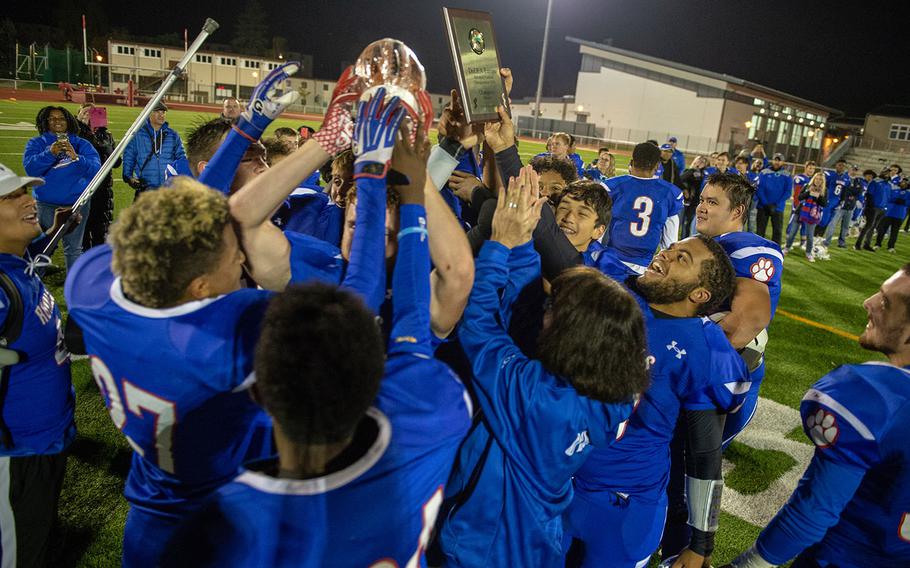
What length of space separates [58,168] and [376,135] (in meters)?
7.03

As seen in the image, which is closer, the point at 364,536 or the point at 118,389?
the point at 364,536

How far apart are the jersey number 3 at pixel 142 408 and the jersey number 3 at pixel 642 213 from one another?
555 centimetres

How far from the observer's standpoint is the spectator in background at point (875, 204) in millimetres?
15016

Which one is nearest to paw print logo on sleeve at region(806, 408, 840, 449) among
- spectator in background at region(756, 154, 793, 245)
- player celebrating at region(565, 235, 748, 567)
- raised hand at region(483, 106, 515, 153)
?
player celebrating at region(565, 235, 748, 567)

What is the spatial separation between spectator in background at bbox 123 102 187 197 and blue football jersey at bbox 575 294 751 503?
25.4 feet

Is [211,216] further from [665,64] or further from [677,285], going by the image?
[665,64]

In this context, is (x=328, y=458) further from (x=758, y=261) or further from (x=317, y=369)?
(x=758, y=261)

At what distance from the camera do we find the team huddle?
112 centimetres

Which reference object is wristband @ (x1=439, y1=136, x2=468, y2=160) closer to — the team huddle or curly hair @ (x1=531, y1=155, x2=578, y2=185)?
the team huddle

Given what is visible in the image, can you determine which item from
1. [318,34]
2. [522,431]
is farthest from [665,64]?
[318,34]

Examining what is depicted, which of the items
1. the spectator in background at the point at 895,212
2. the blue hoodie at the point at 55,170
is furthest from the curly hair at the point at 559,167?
the spectator in background at the point at 895,212

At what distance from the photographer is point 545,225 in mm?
2395

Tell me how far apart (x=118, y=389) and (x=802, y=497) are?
7.42ft

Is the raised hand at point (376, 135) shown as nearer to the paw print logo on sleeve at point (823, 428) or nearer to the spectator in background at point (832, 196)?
the paw print logo on sleeve at point (823, 428)
